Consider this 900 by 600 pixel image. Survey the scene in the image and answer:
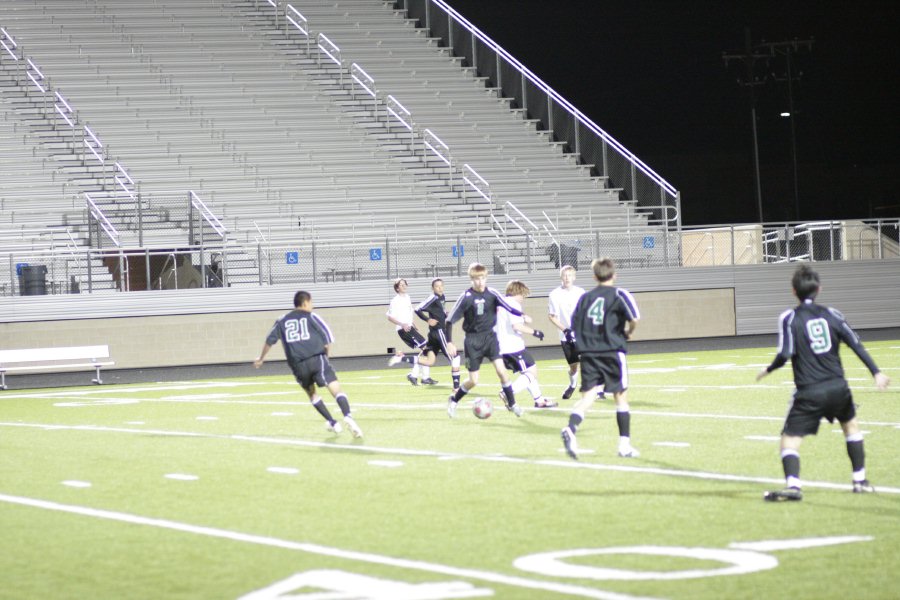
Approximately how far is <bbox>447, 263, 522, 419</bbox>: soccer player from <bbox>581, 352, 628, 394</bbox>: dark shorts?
430 centimetres

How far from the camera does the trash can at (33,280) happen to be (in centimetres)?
2947

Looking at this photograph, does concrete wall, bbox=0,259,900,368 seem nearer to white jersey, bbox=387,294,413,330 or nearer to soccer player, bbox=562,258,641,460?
white jersey, bbox=387,294,413,330

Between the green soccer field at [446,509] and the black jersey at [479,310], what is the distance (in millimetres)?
1210

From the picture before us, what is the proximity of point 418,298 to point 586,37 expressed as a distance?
19799mm

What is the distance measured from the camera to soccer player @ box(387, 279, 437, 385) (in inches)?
960

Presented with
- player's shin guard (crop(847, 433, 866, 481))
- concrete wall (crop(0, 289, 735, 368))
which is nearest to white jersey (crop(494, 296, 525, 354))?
player's shin guard (crop(847, 433, 866, 481))

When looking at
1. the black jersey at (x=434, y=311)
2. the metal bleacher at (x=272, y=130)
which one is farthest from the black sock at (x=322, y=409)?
the metal bleacher at (x=272, y=130)

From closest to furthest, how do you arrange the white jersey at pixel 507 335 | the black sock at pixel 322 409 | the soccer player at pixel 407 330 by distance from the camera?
the black sock at pixel 322 409 → the white jersey at pixel 507 335 → the soccer player at pixel 407 330

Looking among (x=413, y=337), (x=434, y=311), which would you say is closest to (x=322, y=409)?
(x=434, y=311)

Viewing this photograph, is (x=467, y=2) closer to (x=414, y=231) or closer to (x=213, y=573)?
(x=414, y=231)

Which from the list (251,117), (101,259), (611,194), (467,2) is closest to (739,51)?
(467,2)

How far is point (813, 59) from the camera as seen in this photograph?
5172cm

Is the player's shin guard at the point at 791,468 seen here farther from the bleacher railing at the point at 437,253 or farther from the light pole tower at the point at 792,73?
the light pole tower at the point at 792,73

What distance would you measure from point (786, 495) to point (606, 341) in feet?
10.9
